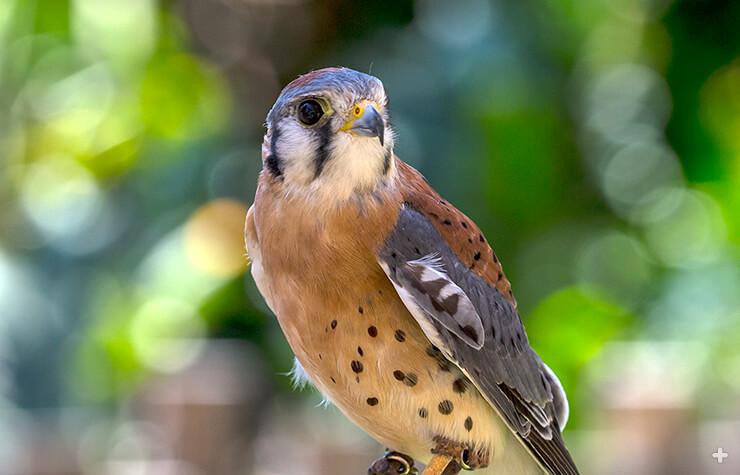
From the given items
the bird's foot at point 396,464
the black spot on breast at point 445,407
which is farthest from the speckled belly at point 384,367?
the bird's foot at point 396,464

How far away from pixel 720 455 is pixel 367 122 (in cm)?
206

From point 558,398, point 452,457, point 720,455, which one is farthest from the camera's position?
point 720,455

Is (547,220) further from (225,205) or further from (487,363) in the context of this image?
(487,363)

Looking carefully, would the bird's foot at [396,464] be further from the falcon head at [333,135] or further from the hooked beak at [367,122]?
the hooked beak at [367,122]

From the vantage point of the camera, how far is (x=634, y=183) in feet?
14.6

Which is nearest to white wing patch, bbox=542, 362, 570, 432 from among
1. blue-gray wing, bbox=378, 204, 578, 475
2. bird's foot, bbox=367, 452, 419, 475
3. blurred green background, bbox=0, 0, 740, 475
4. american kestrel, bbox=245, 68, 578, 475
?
blue-gray wing, bbox=378, 204, 578, 475

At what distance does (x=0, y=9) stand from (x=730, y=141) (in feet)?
9.00

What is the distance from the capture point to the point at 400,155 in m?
4.16

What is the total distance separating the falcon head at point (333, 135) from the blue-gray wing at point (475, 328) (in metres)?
0.13

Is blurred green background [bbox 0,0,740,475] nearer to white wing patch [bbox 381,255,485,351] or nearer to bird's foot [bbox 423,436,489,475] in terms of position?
bird's foot [bbox 423,436,489,475]

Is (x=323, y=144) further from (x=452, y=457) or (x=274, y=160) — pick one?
(x=452, y=457)

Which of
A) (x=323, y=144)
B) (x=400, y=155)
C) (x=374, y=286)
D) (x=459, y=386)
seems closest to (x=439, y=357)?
(x=459, y=386)

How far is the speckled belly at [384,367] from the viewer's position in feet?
8.19

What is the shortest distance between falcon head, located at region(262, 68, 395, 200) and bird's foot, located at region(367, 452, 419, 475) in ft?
2.08
